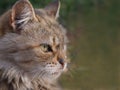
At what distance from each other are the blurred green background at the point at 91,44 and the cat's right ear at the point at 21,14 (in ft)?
3.02

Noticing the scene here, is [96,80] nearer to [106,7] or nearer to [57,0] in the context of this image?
[57,0]

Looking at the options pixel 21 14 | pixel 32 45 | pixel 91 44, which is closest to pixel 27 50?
pixel 32 45

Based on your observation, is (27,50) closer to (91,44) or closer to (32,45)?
(32,45)

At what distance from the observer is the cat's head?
5.19m

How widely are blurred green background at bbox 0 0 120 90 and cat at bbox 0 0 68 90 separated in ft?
2.08

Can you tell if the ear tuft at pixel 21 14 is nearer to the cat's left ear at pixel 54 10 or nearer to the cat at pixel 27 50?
the cat at pixel 27 50

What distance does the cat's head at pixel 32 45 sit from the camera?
5191 millimetres

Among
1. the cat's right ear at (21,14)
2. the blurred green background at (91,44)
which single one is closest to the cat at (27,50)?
the cat's right ear at (21,14)

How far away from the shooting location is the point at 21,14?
5.25 metres

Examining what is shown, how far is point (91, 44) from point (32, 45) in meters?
8.66

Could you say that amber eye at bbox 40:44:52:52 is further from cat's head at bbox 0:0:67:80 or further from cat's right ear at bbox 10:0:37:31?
cat's right ear at bbox 10:0:37:31

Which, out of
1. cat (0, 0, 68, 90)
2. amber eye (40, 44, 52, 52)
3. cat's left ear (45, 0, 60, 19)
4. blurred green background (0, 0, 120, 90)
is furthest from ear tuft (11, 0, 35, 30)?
blurred green background (0, 0, 120, 90)

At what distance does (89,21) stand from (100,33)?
2.06m

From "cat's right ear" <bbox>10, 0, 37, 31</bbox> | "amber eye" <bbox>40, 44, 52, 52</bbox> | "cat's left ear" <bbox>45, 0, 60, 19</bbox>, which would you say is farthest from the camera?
"cat's left ear" <bbox>45, 0, 60, 19</bbox>
